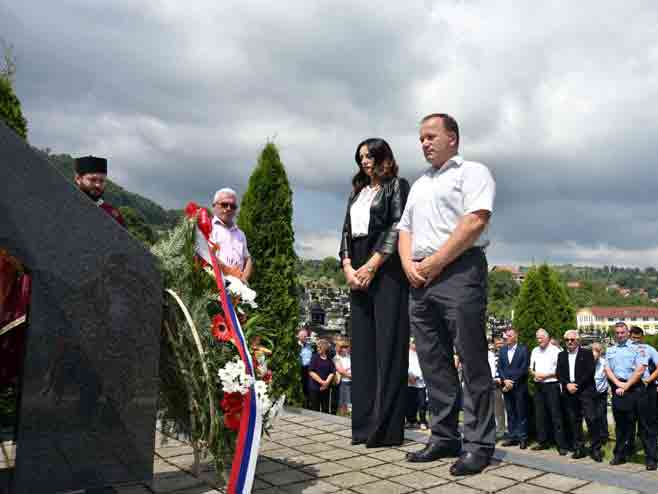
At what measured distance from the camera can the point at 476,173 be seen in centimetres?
350

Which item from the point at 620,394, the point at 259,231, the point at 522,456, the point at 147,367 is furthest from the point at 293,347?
the point at 147,367

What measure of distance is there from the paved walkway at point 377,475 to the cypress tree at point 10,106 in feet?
14.1

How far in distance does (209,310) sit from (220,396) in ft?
1.59

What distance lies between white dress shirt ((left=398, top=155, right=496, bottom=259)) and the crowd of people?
5845 mm

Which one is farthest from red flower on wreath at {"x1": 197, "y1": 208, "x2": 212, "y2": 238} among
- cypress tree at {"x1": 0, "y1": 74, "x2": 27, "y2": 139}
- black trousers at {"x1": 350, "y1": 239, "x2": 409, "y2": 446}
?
cypress tree at {"x1": 0, "y1": 74, "x2": 27, "y2": 139}

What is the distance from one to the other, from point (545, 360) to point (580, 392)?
2.55 feet

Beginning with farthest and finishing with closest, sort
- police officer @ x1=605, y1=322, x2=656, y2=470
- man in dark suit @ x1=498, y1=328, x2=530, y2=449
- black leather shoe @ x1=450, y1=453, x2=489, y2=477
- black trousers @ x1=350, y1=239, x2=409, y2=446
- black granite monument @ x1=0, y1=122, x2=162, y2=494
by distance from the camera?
1. man in dark suit @ x1=498, y1=328, x2=530, y2=449
2. police officer @ x1=605, y1=322, x2=656, y2=470
3. black trousers @ x1=350, y1=239, x2=409, y2=446
4. black leather shoe @ x1=450, y1=453, x2=489, y2=477
5. black granite monument @ x1=0, y1=122, x2=162, y2=494

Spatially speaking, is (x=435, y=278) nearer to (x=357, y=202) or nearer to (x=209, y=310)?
(x=357, y=202)

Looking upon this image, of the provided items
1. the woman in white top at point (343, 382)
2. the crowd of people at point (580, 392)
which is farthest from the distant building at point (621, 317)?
the crowd of people at point (580, 392)

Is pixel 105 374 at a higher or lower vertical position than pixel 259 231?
lower

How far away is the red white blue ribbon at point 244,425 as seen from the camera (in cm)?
267

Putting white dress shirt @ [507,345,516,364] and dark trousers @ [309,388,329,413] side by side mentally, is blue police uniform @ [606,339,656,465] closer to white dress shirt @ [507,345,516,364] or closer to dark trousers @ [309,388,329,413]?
white dress shirt @ [507,345,516,364]

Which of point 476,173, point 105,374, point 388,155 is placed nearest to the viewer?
point 105,374

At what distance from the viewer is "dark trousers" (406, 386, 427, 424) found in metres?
10.4
